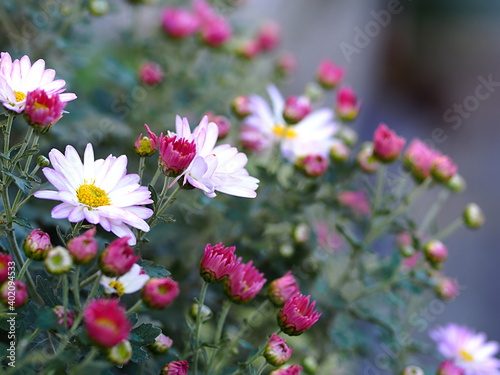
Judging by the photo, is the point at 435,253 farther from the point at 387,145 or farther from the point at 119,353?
the point at 119,353

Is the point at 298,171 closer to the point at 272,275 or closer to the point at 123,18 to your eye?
the point at 272,275

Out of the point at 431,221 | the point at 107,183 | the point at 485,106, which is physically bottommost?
the point at 485,106

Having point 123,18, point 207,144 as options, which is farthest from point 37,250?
point 123,18

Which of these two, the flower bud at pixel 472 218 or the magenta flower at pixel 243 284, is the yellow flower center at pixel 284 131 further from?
the magenta flower at pixel 243 284

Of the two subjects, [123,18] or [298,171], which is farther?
[123,18]

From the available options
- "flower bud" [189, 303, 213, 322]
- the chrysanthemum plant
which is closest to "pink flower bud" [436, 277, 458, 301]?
the chrysanthemum plant

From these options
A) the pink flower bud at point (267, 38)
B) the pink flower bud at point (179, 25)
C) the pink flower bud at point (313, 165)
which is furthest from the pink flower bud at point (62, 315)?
the pink flower bud at point (267, 38)

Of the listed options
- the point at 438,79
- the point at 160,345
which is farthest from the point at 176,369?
the point at 438,79

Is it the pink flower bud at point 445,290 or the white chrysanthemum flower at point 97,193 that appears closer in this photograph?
the white chrysanthemum flower at point 97,193
